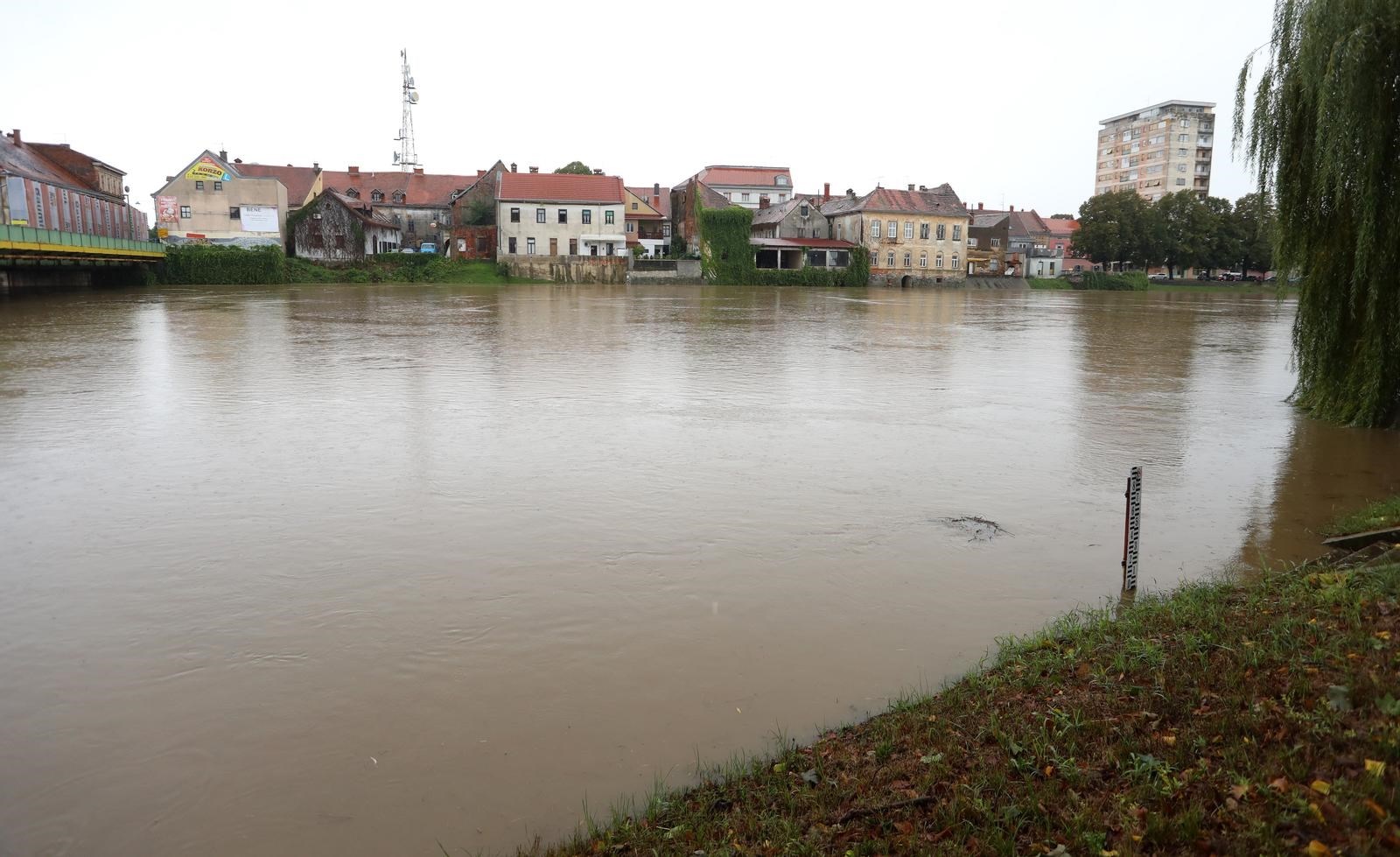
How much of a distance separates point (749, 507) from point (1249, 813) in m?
6.22

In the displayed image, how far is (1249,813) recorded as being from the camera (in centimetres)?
340

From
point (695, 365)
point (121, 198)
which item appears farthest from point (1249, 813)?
point (121, 198)

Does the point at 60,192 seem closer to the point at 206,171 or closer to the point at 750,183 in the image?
the point at 206,171

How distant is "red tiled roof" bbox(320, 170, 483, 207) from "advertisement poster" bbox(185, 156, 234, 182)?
12475 mm

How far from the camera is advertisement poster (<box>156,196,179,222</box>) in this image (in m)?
65.1

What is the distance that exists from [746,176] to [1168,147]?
7374 centimetres

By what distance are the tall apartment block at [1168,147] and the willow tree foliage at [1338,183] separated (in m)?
132

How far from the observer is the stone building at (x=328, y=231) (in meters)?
66.9

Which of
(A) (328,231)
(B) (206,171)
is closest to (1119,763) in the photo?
(A) (328,231)

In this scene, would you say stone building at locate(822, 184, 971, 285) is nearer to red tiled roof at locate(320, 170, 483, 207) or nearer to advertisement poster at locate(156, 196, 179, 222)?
red tiled roof at locate(320, 170, 483, 207)

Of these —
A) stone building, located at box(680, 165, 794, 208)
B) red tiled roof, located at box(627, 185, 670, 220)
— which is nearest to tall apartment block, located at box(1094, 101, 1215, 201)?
stone building, located at box(680, 165, 794, 208)

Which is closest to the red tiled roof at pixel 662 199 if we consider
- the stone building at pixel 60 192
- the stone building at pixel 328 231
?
the stone building at pixel 328 231

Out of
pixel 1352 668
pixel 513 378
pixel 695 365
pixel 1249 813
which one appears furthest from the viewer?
pixel 695 365

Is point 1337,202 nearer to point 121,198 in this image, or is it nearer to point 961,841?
point 961,841
